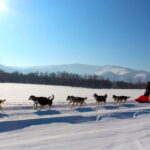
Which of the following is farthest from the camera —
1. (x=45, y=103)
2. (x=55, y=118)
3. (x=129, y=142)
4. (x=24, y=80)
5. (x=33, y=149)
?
(x=24, y=80)

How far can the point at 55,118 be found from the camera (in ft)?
33.2

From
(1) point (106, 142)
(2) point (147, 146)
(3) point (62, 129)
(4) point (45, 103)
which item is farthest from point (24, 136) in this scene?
(4) point (45, 103)

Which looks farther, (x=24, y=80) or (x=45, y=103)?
(x=24, y=80)

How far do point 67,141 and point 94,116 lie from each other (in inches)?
212

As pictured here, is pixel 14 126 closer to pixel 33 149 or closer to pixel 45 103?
pixel 33 149

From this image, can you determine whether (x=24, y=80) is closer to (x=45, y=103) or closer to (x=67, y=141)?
(x=45, y=103)

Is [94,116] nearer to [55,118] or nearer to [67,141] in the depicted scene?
[55,118]

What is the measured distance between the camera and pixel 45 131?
686 cm

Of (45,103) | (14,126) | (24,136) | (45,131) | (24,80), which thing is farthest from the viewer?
(24,80)

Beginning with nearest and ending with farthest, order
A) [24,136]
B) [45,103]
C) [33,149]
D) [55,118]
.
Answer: [33,149], [24,136], [55,118], [45,103]

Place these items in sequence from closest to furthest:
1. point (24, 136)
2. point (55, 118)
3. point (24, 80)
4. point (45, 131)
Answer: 1. point (24, 136)
2. point (45, 131)
3. point (55, 118)
4. point (24, 80)

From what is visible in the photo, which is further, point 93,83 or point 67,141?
point 93,83

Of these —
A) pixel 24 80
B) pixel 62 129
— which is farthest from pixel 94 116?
pixel 24 80

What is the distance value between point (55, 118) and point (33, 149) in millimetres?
5398
